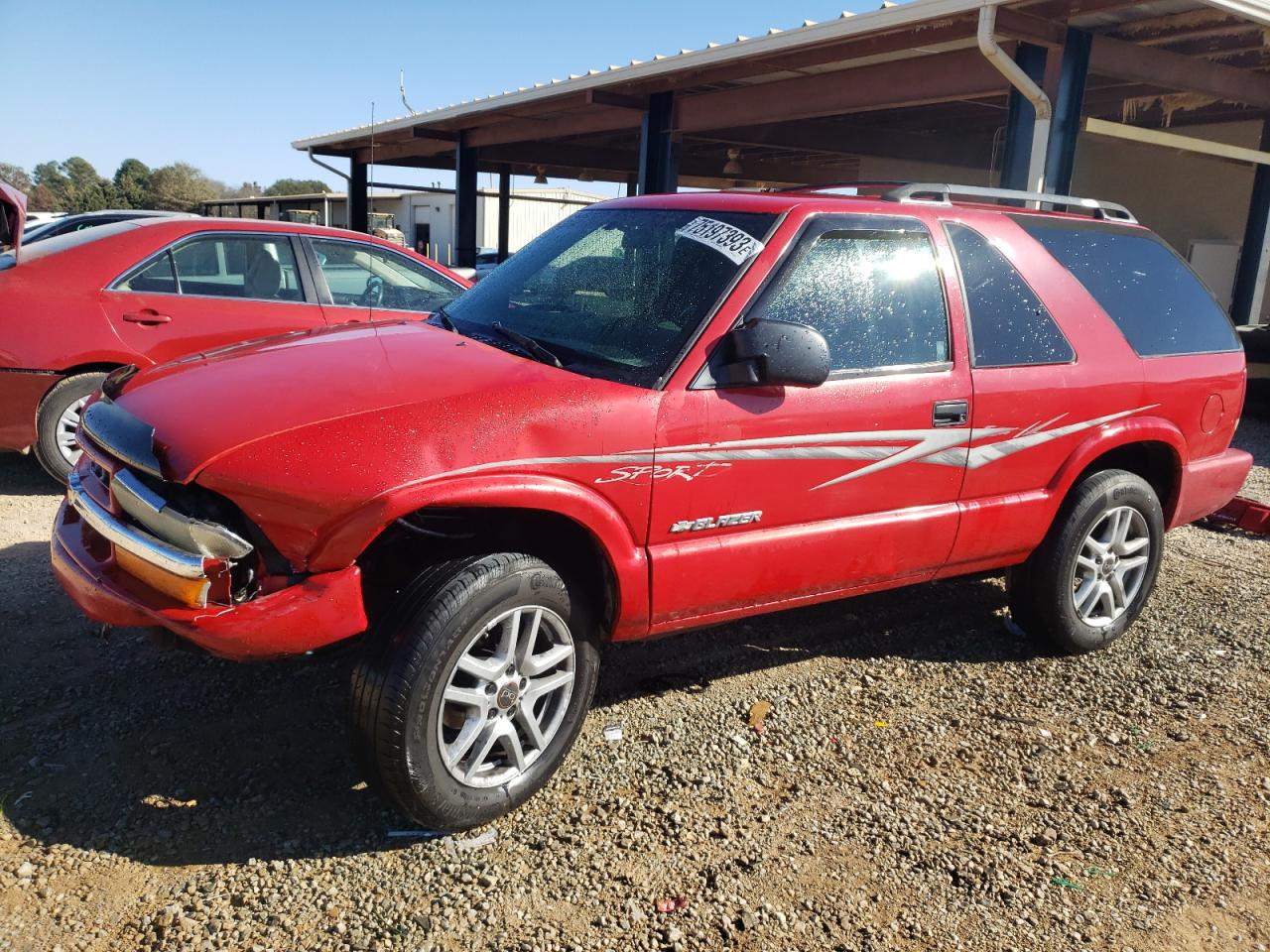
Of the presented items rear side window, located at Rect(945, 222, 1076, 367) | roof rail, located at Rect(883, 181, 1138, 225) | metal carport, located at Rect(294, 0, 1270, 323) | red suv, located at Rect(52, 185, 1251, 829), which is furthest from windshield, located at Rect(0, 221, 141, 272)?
metal carport, located at Rect(294, 0, 1270, 323)

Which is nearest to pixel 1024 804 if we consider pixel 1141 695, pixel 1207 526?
pixel 1141 695

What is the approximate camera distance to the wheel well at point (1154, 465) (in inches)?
179

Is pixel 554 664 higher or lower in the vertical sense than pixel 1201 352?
lower

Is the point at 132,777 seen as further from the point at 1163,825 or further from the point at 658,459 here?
the point at 1163,825

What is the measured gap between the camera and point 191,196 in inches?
2317

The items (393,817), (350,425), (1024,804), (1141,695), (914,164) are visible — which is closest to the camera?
(350,425)

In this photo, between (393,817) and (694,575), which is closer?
(393,817)

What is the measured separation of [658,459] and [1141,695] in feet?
8.11

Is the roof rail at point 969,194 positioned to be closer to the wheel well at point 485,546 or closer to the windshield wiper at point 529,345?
→ the windshield wiper at point 529,345

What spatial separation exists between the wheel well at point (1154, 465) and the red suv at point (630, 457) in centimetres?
4

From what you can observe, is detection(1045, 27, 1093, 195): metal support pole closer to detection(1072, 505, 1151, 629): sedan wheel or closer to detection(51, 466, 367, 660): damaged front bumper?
detection(1072, 505, 1151, 629): sedan wheel

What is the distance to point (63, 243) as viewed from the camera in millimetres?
5859

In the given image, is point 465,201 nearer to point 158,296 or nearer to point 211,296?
point 211,296

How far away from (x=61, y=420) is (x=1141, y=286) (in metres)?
5.77
